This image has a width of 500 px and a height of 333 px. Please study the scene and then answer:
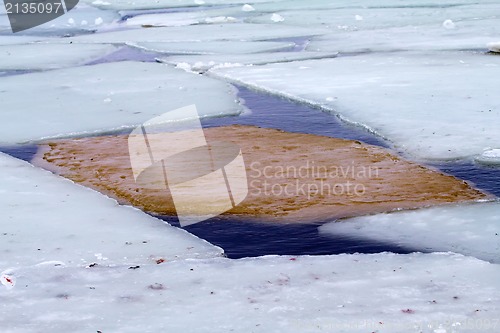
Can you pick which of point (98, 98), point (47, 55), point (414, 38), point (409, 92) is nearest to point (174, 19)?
point (47, 55)

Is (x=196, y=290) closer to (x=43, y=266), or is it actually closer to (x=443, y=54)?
(x=43, y=266)

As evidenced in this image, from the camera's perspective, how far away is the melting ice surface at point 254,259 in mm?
2428

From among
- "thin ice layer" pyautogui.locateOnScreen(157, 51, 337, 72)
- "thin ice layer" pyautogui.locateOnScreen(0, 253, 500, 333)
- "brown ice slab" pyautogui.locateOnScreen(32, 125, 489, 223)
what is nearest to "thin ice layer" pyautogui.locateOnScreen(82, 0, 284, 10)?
"thin ice layer" pyautogui.locateOnScreen(157, 51, 337, 72)

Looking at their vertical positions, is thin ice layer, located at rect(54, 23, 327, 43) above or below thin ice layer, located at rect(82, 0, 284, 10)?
above

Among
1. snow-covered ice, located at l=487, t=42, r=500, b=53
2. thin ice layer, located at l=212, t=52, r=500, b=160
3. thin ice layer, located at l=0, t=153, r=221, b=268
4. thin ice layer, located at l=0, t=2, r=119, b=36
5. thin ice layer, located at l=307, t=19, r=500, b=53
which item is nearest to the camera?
thin ice layer, located at l=0, t=153, r=221, b=268

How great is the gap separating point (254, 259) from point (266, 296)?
12.6 inches

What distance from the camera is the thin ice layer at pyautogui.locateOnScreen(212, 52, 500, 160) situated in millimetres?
4355

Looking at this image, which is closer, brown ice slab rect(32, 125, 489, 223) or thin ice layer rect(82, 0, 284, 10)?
brown ice slab rect(32, 125, 489, 223)

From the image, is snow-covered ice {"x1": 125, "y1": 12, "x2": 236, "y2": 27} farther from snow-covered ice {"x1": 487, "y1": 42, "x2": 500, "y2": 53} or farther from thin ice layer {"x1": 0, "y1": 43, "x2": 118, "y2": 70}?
snow-covered ice {"x1": 487, "y1": 42, "x2": 500, "y2": 53}

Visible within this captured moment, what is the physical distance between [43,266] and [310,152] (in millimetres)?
1871

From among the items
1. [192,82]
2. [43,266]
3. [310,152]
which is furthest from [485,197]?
[192,82]

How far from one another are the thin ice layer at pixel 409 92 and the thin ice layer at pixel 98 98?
408 millimetres

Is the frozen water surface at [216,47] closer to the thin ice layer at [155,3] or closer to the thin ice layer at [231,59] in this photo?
the thin ice layer at [231,59]

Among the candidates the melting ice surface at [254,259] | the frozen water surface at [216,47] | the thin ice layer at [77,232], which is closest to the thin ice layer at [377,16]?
→ the melting ice surface at [254,259]
